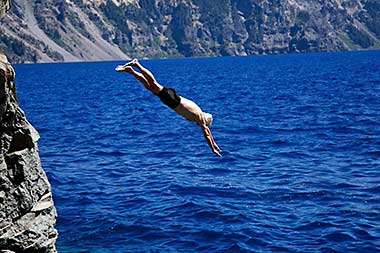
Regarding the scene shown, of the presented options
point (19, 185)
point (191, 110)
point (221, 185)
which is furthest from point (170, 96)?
point (221, 185)

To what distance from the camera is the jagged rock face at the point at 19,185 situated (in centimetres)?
1571

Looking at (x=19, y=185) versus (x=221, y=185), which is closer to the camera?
(x=19, y=185)

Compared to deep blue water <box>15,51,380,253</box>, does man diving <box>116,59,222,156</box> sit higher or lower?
higher

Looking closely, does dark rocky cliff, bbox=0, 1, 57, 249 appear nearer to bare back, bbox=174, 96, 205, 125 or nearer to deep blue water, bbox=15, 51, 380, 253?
bare back, bbox=174, 96, 205, 125

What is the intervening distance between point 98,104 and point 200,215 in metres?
72.1

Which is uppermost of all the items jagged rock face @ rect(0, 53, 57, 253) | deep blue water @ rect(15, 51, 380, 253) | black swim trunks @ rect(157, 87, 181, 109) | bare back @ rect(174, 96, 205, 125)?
black swim trunks @ rect(157, 87, 181, 109)

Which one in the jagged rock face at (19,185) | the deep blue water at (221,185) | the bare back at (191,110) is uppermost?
the bare back at (191,110)

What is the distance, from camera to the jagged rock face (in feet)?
51.5

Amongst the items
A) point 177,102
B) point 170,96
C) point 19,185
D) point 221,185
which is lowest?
point 221,185

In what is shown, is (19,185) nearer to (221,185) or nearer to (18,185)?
(18,185)

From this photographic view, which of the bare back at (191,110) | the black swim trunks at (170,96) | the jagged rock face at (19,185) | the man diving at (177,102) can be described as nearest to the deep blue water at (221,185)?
the jagged rock face at (19,185)

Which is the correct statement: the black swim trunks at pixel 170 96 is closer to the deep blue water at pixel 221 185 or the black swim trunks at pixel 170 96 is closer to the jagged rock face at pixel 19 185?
the jagged rock face at pixel 19 185

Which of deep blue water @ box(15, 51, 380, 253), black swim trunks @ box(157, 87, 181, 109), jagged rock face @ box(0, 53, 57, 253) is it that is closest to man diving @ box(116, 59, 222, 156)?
black swim trunks @ box(157, 87, 181, 109)

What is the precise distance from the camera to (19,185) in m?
16.4
